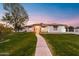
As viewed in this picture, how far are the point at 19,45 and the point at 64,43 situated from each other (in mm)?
423

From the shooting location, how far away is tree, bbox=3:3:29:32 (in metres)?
2.43

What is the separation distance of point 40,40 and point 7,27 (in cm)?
34

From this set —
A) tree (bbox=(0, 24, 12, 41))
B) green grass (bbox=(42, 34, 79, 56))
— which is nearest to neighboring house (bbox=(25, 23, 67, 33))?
green grass (bbox=(42, 34, 79, 56))

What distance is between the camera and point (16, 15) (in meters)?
2.46

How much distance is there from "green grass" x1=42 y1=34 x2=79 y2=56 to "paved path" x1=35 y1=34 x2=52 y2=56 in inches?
1.9

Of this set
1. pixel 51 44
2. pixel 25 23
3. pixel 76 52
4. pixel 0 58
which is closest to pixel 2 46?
pixel 0 58

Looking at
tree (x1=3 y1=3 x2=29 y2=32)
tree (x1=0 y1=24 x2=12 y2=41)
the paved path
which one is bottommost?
the paved path

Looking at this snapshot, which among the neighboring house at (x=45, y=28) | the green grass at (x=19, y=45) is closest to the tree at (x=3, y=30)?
the green grass at (x=19, y=45)

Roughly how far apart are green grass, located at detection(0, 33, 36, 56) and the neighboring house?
2.3 inches

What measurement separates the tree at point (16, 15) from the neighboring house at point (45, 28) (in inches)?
3.2

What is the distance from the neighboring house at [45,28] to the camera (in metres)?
2.43

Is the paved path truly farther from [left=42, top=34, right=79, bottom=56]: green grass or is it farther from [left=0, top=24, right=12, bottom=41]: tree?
[left=0, top=24, right=12, bottom=41]: tree

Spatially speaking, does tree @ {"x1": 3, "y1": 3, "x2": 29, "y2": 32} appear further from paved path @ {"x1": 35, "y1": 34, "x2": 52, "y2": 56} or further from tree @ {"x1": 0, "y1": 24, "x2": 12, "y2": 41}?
paved path @ {"x1": 35, "y1": 34, "x2": 52, "y2": 56}

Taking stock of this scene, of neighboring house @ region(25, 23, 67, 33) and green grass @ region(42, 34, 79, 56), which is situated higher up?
neighboring house @ region(25, 23, 67, 33)
